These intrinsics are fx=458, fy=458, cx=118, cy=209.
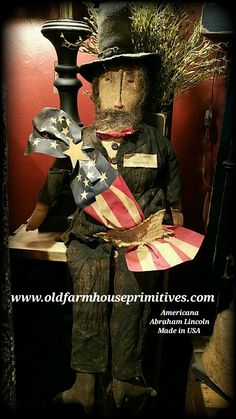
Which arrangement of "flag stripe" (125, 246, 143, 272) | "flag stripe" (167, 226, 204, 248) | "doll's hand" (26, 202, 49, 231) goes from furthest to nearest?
"doll's hand" (26, 202, 49, 231) → "flag stripe" (167, 226, 204, 248) → "flag stripe" (125, 246, 143, 272)

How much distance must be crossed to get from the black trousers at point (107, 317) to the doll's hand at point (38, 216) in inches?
9.5

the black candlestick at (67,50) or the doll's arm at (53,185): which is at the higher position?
the black candlestick at (67,50)

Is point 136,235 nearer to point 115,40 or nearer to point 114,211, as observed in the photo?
point 114,211

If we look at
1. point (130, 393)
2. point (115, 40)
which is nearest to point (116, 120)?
point (115, 40)

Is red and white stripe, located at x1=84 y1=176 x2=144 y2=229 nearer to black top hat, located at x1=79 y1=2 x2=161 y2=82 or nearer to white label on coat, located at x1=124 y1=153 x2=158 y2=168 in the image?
white label on coat, located at x1=124 y1=153 x2=158 y2=168

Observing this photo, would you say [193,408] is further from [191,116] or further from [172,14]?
[172,14]

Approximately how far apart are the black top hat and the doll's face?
0.03m

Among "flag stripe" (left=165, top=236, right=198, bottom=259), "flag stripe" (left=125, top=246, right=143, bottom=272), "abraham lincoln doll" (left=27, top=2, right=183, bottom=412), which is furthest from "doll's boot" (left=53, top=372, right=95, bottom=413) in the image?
"flag stripe" (left=165, top=236, right=198, bottom=259)

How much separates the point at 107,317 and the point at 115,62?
0.79m

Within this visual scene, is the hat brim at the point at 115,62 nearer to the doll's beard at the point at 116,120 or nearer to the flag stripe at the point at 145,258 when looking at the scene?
the doll's beard at the point at 116,120

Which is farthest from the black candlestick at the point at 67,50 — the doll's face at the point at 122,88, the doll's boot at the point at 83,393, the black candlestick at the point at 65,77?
the doll's boot at the point at 83,393

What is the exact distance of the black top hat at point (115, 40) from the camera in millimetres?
1407

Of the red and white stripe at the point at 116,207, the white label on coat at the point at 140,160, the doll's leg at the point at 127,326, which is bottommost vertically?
the doll's leg at the point at 127,326

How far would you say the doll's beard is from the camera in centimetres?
146
